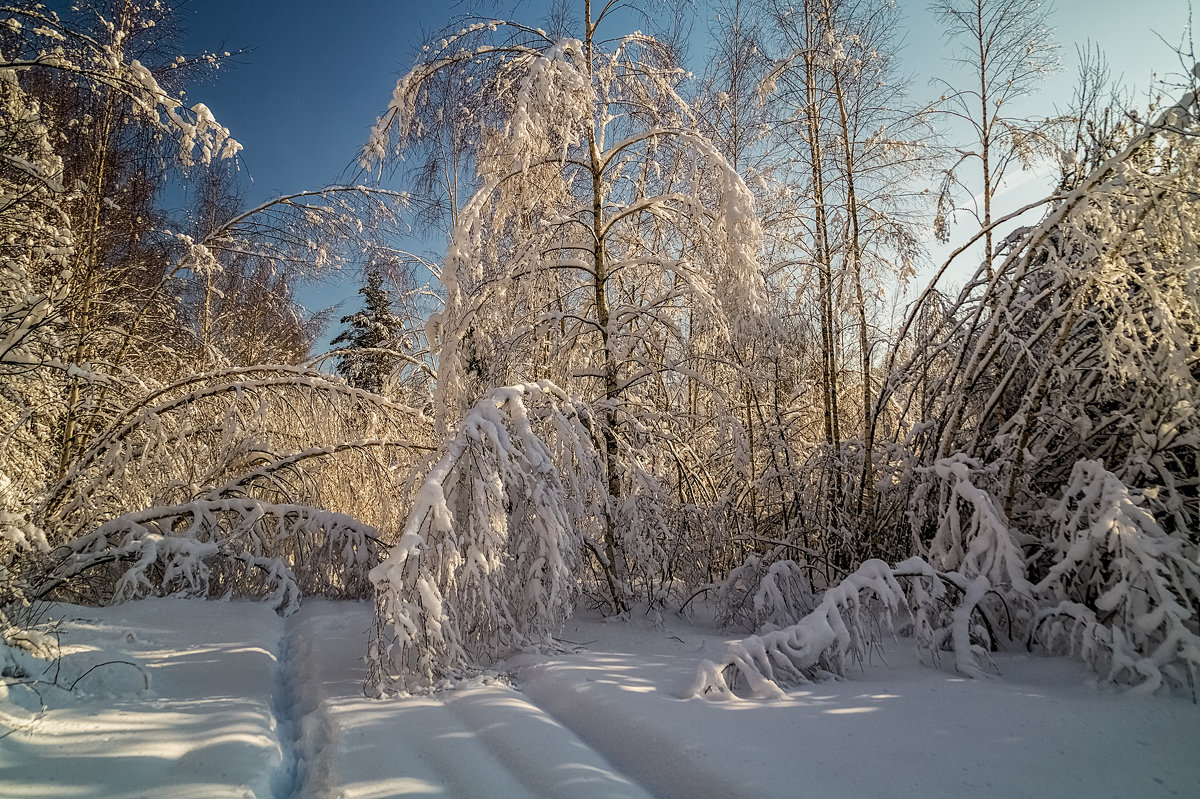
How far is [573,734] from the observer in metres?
2.31

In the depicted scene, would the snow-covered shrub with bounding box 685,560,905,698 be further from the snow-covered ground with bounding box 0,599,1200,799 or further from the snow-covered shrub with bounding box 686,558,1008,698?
the snow-covered ground with bounding box 0,599,1200,799

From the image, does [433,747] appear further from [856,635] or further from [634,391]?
[634,391]

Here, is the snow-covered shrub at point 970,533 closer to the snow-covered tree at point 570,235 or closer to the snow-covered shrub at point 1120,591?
the snow-covered shrub at point 1120,591

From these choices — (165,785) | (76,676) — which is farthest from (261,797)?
(76,676)

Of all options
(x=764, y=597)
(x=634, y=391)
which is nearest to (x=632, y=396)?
(x=634, y=391)

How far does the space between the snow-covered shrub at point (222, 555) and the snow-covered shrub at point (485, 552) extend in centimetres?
214

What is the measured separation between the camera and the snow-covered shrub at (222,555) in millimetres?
4301

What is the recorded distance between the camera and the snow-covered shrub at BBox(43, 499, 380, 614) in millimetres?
4301

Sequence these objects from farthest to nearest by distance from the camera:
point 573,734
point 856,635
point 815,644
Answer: point 856,635, point 815,644, point 573,734

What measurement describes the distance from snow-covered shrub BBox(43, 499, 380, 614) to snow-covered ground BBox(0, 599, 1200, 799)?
1.23m

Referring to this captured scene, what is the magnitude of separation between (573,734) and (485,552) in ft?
3.56

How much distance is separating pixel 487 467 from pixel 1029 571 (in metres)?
3.43

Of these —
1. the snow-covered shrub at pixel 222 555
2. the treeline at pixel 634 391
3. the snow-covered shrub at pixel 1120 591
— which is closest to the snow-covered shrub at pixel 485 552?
the treeline at pixel 634 391

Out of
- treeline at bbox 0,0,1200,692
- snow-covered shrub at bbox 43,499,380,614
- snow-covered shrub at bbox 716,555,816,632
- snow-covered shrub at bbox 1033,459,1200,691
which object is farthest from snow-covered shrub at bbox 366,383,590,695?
snow-covered shrub at bbox 1033,459,1200,691
